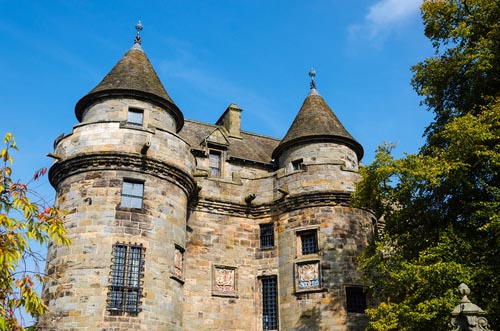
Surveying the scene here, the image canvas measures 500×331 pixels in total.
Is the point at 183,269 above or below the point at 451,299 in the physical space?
above

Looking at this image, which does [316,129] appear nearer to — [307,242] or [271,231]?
[271,231]

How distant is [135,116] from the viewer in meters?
20.6

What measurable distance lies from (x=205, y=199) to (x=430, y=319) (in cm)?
1102

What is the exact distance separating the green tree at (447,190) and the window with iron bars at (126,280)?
7.45 metres

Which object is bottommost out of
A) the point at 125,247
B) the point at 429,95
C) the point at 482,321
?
the point at 482,321

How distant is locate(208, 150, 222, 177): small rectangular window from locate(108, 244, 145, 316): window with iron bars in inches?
332

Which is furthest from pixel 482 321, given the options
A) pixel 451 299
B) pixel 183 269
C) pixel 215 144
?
pixel 215 144

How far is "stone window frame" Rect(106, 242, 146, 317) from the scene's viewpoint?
1697 centimetres

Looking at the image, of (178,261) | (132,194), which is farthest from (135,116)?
(178,261)

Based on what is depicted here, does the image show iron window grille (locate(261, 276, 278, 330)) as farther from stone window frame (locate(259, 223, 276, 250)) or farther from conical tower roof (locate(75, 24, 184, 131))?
conical tower roof (locate(75, 24, 184, 131))

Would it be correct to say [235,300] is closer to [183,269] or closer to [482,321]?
[183,269]

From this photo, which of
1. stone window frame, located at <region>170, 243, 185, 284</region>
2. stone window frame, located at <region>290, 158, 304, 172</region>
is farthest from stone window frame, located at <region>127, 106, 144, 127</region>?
Answer: stone window frame, located at <region>290, 158, 304, 172</region>

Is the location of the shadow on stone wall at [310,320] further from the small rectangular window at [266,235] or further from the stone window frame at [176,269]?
the stone window frame at [176,269]

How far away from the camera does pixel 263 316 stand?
2152 centimetres
